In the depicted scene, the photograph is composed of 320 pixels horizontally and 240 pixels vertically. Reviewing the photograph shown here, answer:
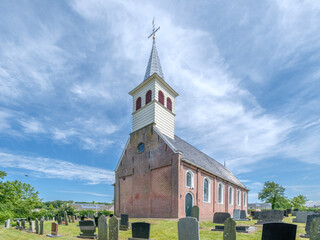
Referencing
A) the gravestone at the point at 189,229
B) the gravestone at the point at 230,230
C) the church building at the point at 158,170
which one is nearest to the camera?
the gravestone at the point at 230,230

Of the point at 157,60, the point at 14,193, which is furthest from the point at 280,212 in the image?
the point at 14,193

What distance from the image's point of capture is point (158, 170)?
2145 cm

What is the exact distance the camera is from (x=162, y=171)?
828 inches

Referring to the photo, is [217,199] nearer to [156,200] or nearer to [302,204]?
[156,200]

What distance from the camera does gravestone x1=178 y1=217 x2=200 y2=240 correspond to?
8.27 m

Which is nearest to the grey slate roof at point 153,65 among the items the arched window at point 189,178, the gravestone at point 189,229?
the arched window at point 189,178

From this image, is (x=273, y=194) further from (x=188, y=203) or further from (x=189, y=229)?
(x=189, y=229)

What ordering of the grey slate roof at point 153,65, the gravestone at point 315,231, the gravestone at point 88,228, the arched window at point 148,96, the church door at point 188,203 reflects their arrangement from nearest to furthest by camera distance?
1. the gravestone at point 315,231
2. the gravestone at point 88,228
3. the church door at point 188,203
4. the arched window at point 148,96
5. the grey slate roof at point 153,65

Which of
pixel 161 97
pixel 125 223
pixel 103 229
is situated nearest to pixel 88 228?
pixel 103 229

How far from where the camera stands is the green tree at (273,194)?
180 ft

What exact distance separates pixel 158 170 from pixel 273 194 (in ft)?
157

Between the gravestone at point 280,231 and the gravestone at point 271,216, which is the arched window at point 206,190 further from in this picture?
the gravestone at point 280,231

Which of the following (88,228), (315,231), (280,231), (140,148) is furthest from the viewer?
(140,148)

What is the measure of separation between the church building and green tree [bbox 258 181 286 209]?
35.1 metres
